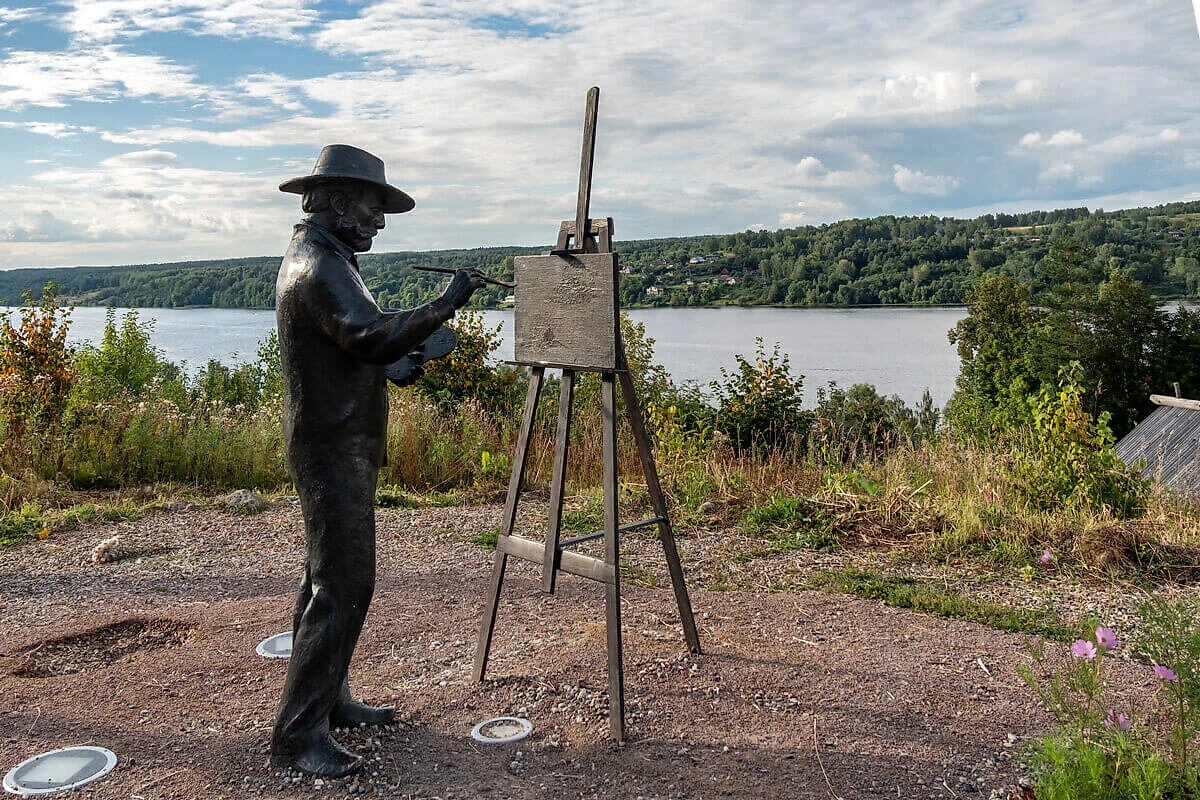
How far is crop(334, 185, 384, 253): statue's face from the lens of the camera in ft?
10.6

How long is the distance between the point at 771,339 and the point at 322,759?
40.0 feet

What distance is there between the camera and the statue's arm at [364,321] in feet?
9.70

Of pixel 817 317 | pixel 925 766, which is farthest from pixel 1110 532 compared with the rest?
pixel 817 317

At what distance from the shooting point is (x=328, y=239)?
3.14 metres

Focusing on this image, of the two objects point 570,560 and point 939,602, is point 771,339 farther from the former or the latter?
point 570,560

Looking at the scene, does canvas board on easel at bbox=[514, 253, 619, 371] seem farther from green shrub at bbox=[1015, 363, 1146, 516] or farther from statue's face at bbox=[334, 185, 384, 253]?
green shrub at bbox=[1015, 363, 1146, 516]

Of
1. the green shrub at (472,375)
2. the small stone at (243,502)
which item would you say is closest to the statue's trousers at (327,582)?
the small stone at (243,502)

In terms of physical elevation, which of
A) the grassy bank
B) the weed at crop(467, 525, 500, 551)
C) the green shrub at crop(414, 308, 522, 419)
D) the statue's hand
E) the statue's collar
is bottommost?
the weed at crop(467, 525, 500, 551)

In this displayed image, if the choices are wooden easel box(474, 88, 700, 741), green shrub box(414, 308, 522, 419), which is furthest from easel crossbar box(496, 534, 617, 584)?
green shrub box(414, 308, 522, 419)

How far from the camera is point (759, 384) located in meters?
11.0

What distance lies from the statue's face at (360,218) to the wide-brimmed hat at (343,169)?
6cm

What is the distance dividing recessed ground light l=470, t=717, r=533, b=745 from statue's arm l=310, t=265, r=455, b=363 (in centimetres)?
159

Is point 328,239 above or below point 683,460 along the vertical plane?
above

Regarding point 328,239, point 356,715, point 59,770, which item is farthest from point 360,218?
point 59,770
